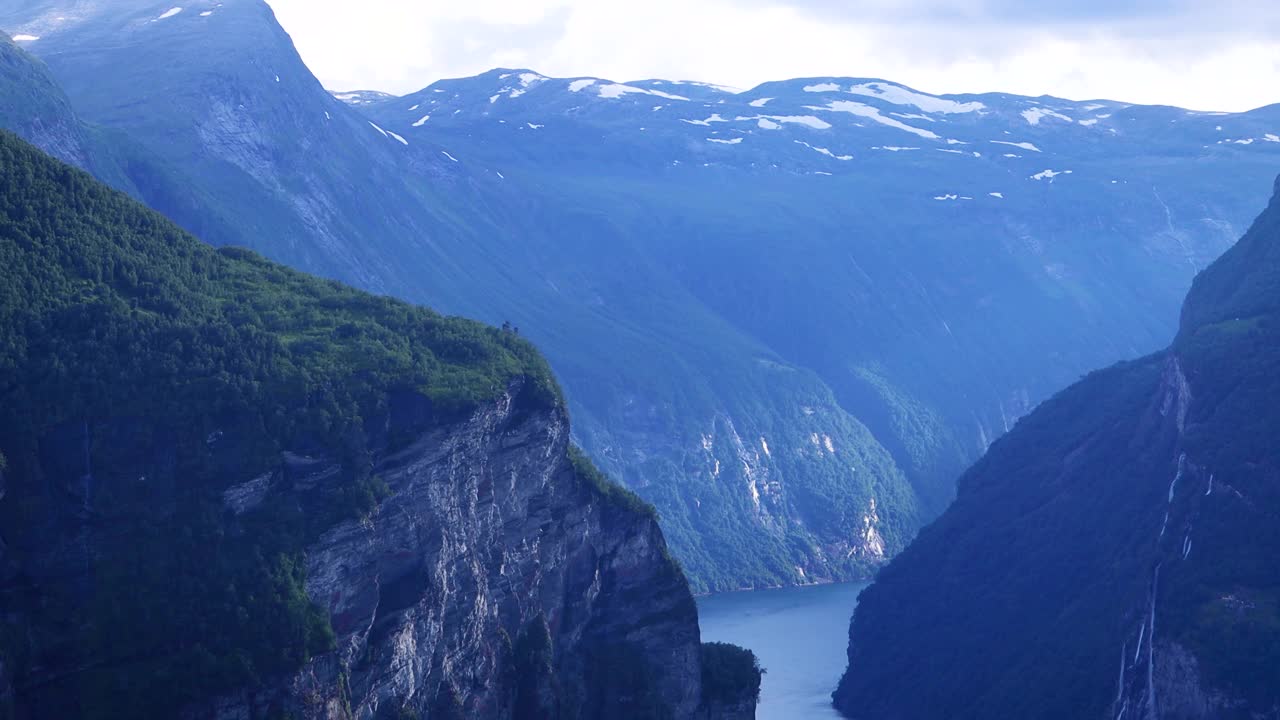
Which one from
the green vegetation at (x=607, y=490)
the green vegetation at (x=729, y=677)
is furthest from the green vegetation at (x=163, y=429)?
the green vegetation at (x=729, y=677)

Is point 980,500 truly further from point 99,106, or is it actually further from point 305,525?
point 99,106

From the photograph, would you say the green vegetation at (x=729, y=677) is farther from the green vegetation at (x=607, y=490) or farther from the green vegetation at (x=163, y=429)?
the green vegetation at (x=163, y=429)

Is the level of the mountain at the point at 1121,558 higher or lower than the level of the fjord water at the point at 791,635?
higher

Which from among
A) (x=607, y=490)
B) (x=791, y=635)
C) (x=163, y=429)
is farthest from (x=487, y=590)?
(x=791, y=635)

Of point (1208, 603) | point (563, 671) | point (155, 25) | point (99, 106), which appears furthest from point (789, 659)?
point (155, 25)

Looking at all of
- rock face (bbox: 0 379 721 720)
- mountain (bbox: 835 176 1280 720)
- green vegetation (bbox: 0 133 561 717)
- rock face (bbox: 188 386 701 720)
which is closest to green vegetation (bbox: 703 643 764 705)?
rock face (bbox: 0 379 721 720)
